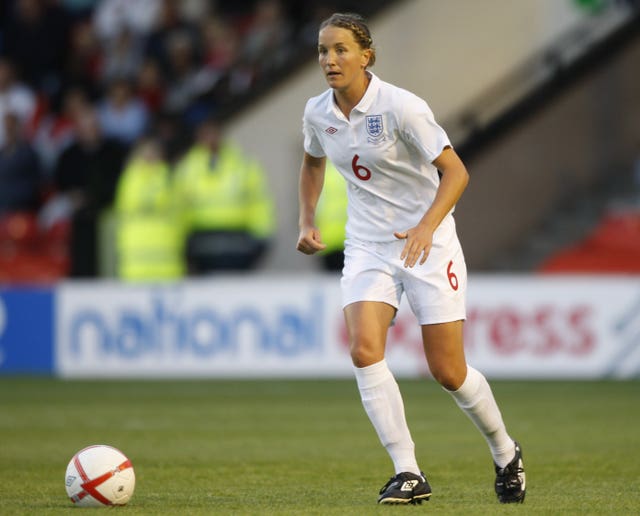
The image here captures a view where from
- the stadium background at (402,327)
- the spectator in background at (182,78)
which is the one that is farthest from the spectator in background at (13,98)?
the spectator in background at (182,78)

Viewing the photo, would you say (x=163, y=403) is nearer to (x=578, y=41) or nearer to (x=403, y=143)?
(x=403, y=143)

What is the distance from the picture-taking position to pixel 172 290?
1580cm

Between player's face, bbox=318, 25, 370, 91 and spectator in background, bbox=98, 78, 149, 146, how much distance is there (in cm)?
1160

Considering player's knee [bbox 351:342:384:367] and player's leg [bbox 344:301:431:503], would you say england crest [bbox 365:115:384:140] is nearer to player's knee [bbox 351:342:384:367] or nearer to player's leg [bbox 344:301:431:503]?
player's leg [bbox 344:301:431:503]

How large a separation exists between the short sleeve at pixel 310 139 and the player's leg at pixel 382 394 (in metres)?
0.82

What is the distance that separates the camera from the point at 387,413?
6.88m

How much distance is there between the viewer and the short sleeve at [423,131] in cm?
675

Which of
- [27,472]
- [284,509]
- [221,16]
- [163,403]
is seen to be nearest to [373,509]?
[284,509]

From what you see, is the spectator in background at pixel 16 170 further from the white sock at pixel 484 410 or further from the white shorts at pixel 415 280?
the white sock at pixel 484 410

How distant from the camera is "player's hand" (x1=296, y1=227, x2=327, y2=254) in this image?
707cm

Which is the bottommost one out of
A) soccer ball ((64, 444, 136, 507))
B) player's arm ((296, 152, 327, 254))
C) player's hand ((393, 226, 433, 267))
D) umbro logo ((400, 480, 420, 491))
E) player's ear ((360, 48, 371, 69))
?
umbro logo ((400, 480, 420, 491))

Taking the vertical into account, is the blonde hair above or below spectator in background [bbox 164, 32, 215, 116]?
below

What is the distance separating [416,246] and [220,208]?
32.8 feet

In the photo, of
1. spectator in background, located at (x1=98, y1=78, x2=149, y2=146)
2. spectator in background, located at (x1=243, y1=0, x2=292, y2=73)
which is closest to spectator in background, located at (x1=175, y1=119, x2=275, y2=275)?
spectator in background, located at (x1=98, y1=78, x2=149, y2=146)
